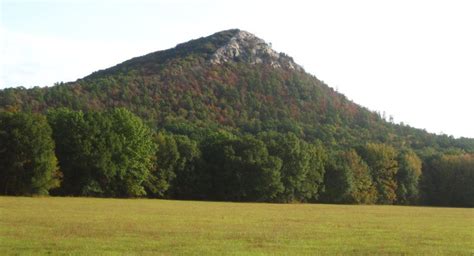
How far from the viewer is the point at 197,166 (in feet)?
342

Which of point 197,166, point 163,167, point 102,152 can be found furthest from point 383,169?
point 102,152

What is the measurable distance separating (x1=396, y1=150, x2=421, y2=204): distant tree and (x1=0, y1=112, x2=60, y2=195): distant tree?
71.7 meters

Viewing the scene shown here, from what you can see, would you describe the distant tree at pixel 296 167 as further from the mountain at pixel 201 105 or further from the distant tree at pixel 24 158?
the distant tree at pixel 24 158

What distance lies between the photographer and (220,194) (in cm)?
10412

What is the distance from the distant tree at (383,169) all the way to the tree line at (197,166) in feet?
0.65

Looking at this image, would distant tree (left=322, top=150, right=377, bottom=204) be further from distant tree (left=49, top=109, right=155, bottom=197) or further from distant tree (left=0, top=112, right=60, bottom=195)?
distant tree (left=0, top=112, right=60, bottom=195)

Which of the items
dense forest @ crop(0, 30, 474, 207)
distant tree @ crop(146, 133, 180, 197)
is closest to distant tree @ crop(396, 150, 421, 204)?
dense forest @ crop(0, 30, 474, 207)

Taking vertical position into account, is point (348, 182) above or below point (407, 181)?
above

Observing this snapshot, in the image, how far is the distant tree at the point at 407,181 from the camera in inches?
4894

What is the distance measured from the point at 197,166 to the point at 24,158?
33094 mm

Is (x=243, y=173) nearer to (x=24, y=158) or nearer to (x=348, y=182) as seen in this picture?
(x=348, y=182)

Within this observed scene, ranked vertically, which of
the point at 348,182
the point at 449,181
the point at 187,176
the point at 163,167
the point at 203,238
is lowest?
the point at 449,181

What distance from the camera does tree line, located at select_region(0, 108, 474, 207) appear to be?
79.2 meters

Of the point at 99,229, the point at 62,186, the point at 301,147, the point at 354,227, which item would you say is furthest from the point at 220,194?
the point at 99,229
